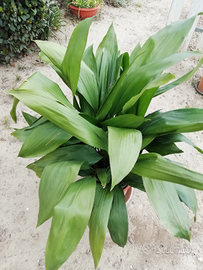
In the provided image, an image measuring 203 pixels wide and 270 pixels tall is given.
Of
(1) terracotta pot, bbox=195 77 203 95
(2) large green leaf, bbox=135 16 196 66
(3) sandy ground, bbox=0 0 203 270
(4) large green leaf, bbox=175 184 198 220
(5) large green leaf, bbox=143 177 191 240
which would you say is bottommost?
(3) sandy ground, bbox=0 0 203 270

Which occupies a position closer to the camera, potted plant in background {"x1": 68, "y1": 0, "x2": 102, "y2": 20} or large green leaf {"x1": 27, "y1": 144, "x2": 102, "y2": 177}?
large green leaf {"x1": 27, "y1": 144, "x2": 102, "y2": 177}

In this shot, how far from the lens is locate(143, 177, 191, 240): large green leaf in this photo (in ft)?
2.86

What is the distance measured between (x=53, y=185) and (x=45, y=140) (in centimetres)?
18

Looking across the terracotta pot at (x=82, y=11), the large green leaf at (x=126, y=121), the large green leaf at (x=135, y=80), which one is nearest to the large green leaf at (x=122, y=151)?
the large green leaf at (x=126, y=121)

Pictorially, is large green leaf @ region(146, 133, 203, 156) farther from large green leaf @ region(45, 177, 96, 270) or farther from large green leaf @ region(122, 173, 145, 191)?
large green leaf @ region(45, 177, 96, 270)

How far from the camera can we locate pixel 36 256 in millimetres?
1249

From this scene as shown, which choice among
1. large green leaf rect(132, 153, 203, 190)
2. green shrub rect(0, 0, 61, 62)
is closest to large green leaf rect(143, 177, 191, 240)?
large green leaf rect(132, 153, 203, 190)

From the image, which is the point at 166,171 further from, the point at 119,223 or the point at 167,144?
the point at 119,223

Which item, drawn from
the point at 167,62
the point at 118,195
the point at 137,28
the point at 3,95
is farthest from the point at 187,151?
the point at 137,28

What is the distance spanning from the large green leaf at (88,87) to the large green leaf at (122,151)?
282mm

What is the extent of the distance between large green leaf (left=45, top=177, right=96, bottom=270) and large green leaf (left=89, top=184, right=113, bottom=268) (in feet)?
0.41

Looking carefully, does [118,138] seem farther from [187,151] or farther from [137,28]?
[137,28]

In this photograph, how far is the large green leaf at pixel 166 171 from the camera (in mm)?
692

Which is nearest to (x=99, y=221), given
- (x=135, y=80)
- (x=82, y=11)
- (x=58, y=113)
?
(x=58, y=113)
